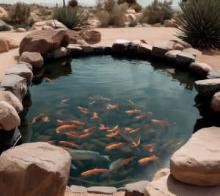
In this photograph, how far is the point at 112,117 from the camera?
17.3 ft

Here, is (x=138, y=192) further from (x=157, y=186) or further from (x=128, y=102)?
(x=128, y=102)

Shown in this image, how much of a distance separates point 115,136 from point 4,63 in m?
3.47

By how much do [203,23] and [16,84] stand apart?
5609 mm

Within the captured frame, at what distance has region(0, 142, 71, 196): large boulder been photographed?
108 inches

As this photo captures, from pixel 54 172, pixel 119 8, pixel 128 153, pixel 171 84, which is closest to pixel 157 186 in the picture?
pixel 54 172

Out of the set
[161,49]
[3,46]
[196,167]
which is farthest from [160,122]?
[3,46]

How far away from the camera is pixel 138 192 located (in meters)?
3.15

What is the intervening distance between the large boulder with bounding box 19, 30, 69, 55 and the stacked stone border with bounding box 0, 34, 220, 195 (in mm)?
187

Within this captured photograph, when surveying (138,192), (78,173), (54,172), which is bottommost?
(78,173)

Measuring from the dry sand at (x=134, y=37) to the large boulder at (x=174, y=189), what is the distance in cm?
440

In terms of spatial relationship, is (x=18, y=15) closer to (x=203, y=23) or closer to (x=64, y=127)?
(x=203, y=23)

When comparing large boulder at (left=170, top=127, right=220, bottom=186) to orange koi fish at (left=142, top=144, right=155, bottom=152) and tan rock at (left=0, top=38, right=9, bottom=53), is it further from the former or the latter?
tan rock at (left=0, top=38, right=9, bottom=53)

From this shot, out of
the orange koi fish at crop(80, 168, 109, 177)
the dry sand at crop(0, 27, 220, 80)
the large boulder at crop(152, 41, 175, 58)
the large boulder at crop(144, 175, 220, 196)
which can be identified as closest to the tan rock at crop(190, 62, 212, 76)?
the dry sand at crop(0, 27, 220, 80)

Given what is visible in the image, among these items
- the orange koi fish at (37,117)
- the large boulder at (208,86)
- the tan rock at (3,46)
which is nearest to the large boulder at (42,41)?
the tan rock at (3,46)
